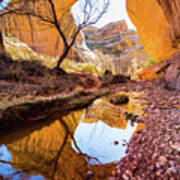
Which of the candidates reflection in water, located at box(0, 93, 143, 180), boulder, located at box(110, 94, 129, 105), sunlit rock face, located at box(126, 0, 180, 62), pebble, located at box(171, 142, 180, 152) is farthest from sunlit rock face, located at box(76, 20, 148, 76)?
pebble, located at box(171, 142, 180, 152)

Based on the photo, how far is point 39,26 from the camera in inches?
289

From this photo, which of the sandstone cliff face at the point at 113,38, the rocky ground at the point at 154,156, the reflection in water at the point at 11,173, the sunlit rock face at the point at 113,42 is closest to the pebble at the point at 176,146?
the rocky ground at the point at 154,156

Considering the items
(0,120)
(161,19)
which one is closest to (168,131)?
(0,120)

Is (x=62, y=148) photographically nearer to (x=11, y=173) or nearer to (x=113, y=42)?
(x=11, y=173)

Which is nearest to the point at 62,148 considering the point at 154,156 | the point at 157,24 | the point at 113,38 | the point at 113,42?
the point at 154,156

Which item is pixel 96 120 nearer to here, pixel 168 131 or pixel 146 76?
pixel 168 131

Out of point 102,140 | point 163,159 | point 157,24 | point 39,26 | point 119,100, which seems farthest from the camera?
point 39,26

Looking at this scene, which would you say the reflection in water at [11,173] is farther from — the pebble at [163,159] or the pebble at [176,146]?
the pebble at [176,146]

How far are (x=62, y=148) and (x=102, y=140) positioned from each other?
21.3 inches

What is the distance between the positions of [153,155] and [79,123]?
1.28 meters

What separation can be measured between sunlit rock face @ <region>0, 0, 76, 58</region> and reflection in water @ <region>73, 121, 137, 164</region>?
503cm

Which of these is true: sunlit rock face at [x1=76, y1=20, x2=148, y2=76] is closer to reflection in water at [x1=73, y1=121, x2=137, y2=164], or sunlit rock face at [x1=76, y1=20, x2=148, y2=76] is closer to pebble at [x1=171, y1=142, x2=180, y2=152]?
reflection in water at [x1=73, y1=121, x2=137, y2=164]

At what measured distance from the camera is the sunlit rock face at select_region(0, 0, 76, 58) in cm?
478

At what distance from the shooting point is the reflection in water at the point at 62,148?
1022 mm
